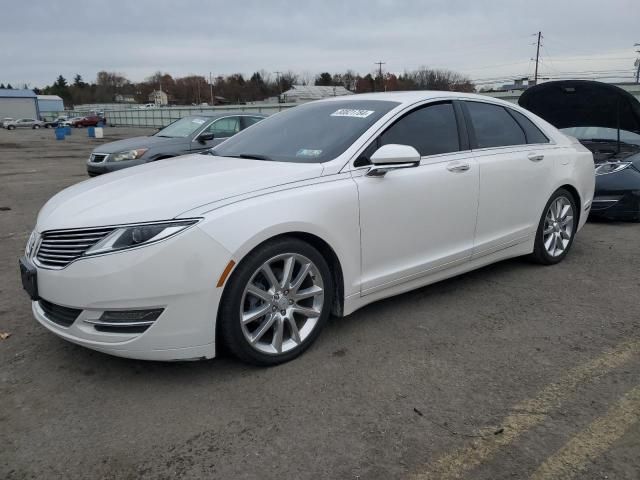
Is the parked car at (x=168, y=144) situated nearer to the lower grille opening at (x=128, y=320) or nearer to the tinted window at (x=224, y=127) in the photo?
the tinted window at (x=224, y=127)

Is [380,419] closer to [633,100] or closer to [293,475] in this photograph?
[293,475]

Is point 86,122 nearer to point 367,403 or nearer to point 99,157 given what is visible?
point 99,157

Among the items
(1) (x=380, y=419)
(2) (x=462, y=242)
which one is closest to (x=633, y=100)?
(2) (x=462, y=242)

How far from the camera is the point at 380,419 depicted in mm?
2568

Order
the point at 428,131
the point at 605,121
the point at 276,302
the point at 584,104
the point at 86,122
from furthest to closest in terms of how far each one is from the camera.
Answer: the point at 86,122 < the point at 605,121 < the point at 584,104 < the point at 428,131 < the point at 276,302

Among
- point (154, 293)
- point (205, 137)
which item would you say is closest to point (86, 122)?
point (205, 137)

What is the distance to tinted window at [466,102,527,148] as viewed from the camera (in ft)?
13.9

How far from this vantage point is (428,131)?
3865 mm

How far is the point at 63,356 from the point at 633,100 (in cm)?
651

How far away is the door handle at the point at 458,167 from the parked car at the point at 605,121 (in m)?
3.28

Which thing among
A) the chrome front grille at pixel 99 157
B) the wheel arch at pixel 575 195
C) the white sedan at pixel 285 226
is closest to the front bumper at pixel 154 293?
the white sedan at pixel 285 226

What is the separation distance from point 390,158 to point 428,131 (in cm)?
78

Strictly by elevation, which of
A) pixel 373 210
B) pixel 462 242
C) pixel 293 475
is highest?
pixel 373 210

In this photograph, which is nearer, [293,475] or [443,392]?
[293,475]
